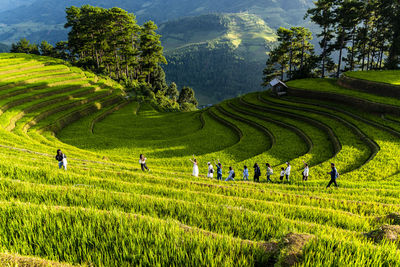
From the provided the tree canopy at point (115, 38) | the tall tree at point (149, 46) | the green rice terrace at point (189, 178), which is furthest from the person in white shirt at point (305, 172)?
the tall tree at point (149, 46)

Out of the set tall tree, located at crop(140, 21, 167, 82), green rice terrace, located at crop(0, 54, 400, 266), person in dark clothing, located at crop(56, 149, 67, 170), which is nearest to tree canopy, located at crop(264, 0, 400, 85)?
green rice terrace, located at crop(0, 54, 400, 266)

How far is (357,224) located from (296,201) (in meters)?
3.08

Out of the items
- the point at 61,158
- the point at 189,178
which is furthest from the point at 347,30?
the point at 61,158

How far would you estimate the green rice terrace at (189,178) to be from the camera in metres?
3.13

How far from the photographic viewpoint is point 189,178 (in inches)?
573

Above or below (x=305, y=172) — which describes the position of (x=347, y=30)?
above

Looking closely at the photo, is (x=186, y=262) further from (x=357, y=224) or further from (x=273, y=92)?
(x=273, y=92)

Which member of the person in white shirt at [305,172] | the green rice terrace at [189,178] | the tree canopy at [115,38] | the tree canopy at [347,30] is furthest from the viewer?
the tree canopy at [115,38]

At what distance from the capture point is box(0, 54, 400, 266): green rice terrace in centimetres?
313

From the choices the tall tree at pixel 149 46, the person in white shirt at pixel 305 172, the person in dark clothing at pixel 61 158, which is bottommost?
the person in white shirt at pixel 305 172

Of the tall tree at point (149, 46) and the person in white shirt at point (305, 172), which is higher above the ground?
the tall tree at point (149, 46)

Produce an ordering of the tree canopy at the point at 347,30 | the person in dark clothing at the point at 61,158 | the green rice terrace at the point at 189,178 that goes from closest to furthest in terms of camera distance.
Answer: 1. the green rice terrace at the point at 189,178
2. the person in dark clothing at the point at 61,158
3. the tree canopy at the point at 347,30

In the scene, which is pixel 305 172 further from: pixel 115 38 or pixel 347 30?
pixel 115 38

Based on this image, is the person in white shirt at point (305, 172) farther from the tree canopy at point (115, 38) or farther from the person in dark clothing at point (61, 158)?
the tree canopy at point (115, 38)
